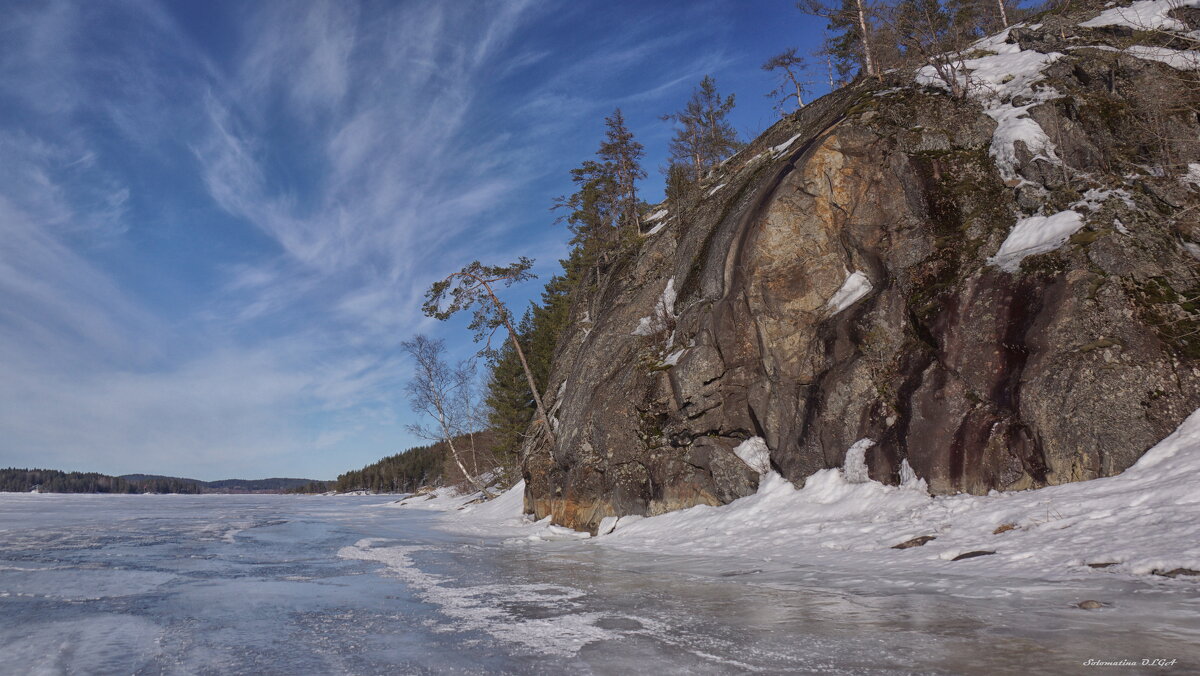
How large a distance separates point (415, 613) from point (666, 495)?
33.1 ft

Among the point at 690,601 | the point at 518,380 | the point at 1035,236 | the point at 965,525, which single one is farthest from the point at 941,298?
the point at 518,380

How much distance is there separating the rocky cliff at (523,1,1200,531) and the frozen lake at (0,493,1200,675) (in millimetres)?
4474

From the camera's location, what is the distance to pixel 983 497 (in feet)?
31.2

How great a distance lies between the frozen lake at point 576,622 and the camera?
422cm

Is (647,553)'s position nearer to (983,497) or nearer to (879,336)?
(983,497)

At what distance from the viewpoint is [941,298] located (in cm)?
1205

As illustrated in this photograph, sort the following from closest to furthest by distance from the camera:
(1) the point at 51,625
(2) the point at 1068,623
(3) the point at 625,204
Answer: (2) the point at 1068,623
(1) the point at 51,625
(3) the point at 625,204

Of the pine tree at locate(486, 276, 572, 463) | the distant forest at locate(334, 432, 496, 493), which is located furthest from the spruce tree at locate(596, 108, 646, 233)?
the distant forest at locate(334, 432, 496, 493)

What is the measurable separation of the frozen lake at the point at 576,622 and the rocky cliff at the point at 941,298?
Answer: 4474 mm

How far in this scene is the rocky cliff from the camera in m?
9.43

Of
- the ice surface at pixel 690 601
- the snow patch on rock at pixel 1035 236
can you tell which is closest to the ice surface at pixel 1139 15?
the snow patch on rock at pixel 1035 236

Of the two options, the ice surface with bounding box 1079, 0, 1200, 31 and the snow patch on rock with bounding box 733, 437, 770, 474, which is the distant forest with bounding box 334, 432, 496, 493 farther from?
the ice surface with bounding box 1079, 0, 1200, 31


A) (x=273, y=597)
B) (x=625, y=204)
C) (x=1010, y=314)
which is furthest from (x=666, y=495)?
(x=625, y=204)

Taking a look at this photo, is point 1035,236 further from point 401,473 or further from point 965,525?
point 401,473
